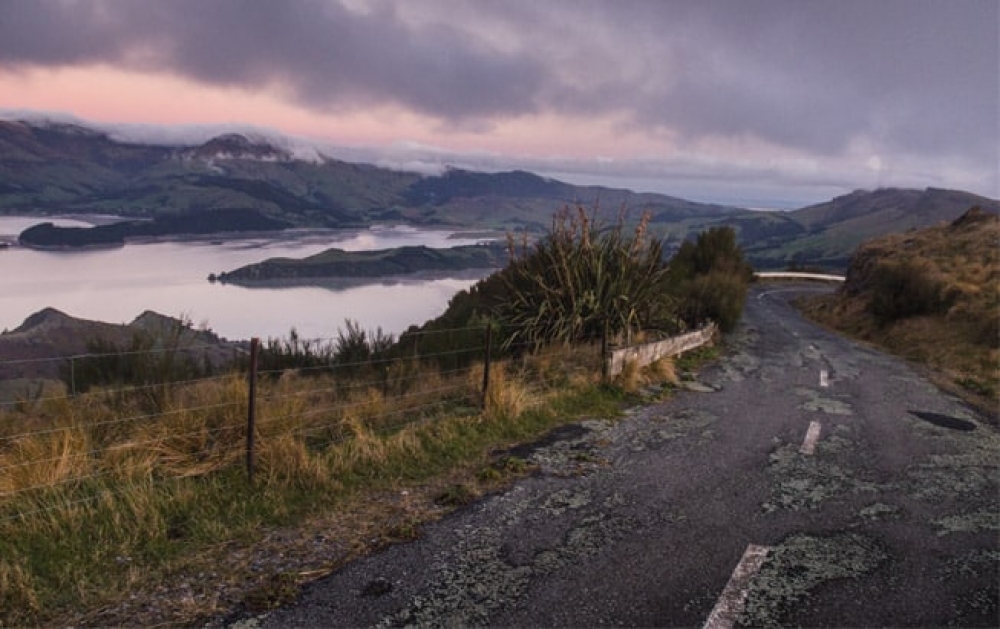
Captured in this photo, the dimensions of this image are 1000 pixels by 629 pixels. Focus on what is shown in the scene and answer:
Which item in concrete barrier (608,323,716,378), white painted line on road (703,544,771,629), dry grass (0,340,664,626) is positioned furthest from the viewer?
concrete barrier (608,323,716,378)

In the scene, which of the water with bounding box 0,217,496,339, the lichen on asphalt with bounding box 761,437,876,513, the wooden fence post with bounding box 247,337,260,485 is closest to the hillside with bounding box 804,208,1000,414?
the lichen on asphalt with bounding box 761,437,876,513

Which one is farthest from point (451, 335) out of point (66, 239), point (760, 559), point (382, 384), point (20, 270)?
point (66, 239)

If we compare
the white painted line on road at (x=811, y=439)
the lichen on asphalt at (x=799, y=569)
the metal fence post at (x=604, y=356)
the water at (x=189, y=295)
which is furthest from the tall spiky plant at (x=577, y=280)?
the water at (x=189, y=295)

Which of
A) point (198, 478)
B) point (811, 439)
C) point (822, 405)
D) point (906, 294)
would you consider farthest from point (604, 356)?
point (906, 294)

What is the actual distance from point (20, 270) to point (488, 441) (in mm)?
83345

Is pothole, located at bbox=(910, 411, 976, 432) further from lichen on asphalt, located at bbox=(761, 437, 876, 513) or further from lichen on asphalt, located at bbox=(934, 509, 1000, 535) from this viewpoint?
lichen on asphalt, located at bbox=(934, 509, 1000, 535)

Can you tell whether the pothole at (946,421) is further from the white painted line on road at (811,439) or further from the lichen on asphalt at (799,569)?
the lichen on asphalt at (799,569)

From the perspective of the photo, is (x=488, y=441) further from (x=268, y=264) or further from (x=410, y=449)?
(x=268, y=264)

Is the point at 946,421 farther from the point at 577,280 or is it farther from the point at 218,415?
the point at 218,415

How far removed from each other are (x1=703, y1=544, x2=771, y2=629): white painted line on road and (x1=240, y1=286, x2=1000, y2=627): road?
14mm

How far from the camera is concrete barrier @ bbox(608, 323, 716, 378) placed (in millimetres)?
10290

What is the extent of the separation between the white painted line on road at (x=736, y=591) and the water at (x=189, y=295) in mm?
21892

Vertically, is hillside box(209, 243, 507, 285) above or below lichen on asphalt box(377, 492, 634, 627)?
below

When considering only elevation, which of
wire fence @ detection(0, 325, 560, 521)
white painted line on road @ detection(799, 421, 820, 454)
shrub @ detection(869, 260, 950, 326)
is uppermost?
shrub @ detection(869, 260, 950, 326)
